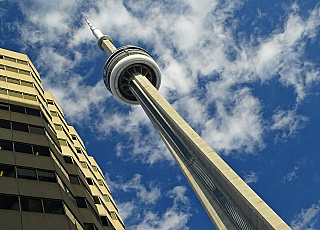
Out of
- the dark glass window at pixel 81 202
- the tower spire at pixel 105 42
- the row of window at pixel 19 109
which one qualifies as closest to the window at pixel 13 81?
the row of window at pixel 19 109

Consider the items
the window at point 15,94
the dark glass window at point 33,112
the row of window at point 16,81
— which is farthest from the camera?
the row of window at point 16,81

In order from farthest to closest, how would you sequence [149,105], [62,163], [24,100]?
[149,105]
[24,100]
[62,163]

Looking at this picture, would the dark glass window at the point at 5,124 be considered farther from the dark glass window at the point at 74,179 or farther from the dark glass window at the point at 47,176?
the dark glass window at the point at 74,179

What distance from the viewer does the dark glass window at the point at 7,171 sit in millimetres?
20625

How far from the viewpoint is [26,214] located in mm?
18094

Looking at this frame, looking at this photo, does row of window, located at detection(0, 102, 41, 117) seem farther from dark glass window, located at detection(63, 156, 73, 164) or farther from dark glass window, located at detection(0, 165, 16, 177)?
dark glass window, located at detection(0, 165, 16, 177)

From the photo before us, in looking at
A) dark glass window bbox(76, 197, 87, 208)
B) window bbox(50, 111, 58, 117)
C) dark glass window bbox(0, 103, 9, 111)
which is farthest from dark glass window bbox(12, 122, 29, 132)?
window bbox(50, 111, 58, 117)

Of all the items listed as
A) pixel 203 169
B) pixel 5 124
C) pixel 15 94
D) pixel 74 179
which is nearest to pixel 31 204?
pixel 74 179

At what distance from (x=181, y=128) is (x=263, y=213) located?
1683 cm

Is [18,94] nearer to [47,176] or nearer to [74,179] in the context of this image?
[74,179]

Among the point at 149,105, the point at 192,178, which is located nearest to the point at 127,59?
the point at 149,105

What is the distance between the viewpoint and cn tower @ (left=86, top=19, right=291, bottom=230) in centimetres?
2053

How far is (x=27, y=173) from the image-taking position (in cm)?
2184

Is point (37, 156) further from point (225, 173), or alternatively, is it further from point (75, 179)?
point (225, 173)
